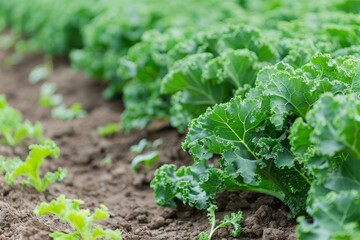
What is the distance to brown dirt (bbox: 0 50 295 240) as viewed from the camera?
4004mm

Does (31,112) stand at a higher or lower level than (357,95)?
lower

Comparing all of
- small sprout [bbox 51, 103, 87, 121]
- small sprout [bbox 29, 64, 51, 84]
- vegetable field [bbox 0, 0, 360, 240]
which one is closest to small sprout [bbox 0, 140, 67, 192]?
vegetable field [bbox 0, 0, 360, 240]

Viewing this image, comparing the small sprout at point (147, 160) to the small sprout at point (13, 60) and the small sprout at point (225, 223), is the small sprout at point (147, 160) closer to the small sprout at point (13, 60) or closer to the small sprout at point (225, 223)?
the small sprout at point (225, 223)

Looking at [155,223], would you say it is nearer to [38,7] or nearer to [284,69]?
[284,69]

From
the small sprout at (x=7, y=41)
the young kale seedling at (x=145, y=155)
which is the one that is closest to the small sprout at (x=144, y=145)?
the young kale seedling at (x=145, y=155)

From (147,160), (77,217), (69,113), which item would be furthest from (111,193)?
(69,113)

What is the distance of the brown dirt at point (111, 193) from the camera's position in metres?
4.00

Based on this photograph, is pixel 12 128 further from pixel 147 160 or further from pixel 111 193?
pixel 147 160

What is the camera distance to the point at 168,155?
5.85 meters

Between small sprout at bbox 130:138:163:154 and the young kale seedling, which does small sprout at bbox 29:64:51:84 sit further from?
small sprout at bbox 130:138:163:154

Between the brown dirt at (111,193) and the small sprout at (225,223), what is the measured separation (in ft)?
0.20

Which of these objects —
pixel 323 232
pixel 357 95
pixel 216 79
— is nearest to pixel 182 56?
pixel 216 79

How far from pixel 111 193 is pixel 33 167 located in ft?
2.98

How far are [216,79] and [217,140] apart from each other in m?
1.23
